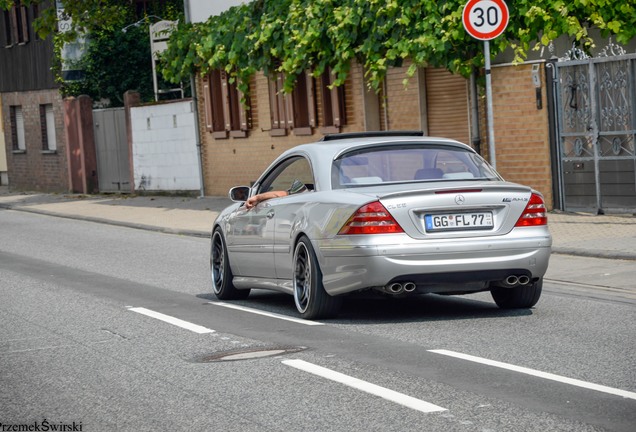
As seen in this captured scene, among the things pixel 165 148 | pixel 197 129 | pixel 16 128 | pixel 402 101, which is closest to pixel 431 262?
pixel 402 101

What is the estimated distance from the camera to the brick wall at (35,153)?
41.2 meters

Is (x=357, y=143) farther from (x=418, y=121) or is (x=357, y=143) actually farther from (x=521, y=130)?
(x=418, y=121)

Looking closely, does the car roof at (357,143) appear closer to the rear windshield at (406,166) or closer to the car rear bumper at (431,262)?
the rear windshield at (406,166)

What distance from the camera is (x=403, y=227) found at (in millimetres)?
10031

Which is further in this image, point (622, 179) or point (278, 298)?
point (622, 179)

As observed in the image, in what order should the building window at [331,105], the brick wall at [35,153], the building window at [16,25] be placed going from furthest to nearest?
the building window at [16,25]
the brick wall at [35,153]
the building window at [331,105]

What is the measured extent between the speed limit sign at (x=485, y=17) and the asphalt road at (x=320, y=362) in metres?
3.81

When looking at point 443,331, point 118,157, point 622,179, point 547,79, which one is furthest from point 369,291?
point 118,157

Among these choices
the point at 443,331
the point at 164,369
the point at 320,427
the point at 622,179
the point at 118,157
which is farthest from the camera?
the point at 118,157

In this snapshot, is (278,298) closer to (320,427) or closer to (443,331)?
(443,331)

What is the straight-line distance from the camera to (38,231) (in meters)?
25.8

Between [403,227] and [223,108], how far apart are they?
22208mm

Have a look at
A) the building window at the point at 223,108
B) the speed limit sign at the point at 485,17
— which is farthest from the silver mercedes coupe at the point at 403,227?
the building window at the point at 223,108

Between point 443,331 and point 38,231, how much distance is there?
55.8 ft
